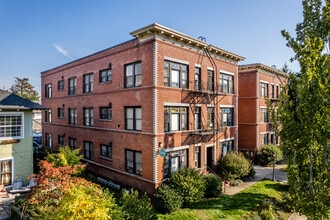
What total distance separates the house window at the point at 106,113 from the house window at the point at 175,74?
5.96 meters

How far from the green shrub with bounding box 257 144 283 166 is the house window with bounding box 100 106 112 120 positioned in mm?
17575

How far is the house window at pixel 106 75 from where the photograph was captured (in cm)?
1859

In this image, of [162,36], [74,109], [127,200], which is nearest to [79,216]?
[127,200]

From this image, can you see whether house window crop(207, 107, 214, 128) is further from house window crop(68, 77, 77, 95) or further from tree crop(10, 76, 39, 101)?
tree crop(10, 76, 39, 101)

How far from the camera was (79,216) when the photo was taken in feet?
20.2

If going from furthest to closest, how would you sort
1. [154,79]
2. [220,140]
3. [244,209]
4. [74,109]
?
[74,109], [220,140], [154,79], [244,209]

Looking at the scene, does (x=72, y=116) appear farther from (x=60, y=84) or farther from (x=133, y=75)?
(x=133, y=75)

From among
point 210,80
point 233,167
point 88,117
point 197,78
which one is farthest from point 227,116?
point 88,117

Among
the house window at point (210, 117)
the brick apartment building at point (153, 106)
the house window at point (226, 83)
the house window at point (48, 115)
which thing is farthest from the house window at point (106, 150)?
the house window at point (48, 115)

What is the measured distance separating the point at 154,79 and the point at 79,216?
9974mm

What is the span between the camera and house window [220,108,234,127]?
20.9 metres

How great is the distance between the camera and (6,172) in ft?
52.9

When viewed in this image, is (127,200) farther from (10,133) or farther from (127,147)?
(10,133)

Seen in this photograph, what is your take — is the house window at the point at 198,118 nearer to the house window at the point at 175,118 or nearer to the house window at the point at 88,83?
the house window at the point at 175,118
